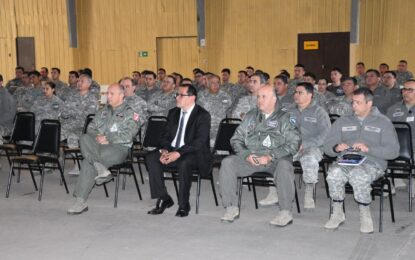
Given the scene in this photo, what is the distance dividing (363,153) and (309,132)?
949 millimetres

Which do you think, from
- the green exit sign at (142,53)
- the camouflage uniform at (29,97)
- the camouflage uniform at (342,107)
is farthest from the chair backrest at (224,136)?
the green exit sign at (142,53)

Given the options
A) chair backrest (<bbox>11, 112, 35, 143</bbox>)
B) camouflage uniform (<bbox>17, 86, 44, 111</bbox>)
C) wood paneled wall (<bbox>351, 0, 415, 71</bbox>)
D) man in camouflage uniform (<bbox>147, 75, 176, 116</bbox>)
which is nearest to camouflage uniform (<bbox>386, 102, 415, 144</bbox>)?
man in camouflage uniform (<bbox>147, 75, 176, 116</bbox>)

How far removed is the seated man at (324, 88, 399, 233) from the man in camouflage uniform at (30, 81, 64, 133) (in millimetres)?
3968

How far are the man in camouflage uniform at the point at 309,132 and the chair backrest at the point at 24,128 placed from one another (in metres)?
3.37

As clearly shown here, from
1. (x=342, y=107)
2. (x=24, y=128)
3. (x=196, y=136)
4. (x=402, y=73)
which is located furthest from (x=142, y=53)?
(x=196, y=136)

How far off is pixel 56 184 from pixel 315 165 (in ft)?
11.0

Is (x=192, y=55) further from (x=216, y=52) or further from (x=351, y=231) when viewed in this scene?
(x=351, y=231)

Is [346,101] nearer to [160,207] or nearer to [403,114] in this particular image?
[403,114]

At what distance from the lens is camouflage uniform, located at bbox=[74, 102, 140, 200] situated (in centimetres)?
530

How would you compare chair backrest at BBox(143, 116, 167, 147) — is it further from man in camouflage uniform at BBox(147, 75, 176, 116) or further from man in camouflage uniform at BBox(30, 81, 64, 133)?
man in camouflage uniform at BBox(30, 81, 64, 133)

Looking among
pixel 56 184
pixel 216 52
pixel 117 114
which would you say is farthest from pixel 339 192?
pixel 216 52

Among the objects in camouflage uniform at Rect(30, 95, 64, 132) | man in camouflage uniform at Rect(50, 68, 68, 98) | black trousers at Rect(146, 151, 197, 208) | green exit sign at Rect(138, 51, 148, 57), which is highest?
green exit sign at Rect(138, 51, 148, 57)

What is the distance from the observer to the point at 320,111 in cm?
547

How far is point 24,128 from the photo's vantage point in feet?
22.2
